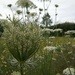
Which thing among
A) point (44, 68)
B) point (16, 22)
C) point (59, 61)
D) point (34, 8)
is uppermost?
point (16, 22)

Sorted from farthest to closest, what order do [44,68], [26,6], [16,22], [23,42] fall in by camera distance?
[26,6] → [44,68] → [16,22] → [23,42]

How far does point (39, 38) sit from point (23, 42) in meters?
0.13

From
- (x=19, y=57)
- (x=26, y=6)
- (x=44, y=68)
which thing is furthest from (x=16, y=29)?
(x=26, y=6)

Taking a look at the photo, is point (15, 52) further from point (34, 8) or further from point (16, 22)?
point (34, 8)

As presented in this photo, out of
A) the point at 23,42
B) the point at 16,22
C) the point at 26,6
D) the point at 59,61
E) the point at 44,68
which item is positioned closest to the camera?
the point at 23,42

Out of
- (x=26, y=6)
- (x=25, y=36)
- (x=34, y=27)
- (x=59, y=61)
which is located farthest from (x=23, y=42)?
(x=59, y=61)

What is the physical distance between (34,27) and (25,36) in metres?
0.16

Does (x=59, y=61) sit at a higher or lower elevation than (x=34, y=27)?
lower

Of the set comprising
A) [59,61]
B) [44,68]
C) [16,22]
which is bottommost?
[59,61]

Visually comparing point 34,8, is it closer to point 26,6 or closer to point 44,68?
point 26,6

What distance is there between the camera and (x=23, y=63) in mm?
2178

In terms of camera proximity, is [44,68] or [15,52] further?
[44,68]

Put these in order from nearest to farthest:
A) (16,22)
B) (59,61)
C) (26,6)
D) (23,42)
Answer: (23,42) → (16,22) → (26,6) → (59,61)

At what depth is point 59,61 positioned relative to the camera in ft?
24.1
